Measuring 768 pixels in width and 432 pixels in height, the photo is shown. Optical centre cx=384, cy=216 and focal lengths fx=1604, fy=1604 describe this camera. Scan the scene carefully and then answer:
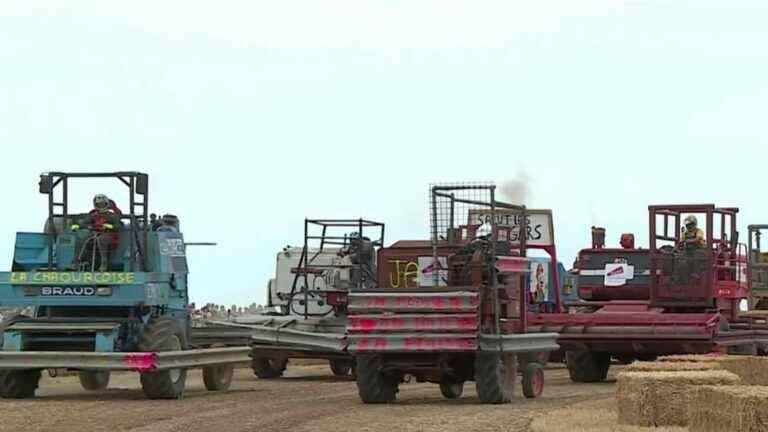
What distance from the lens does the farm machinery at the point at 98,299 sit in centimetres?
2061

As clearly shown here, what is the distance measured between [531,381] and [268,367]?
906cm

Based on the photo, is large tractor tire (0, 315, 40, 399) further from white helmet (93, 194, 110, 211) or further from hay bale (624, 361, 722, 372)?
hay bale (624, 361, 722, 372)

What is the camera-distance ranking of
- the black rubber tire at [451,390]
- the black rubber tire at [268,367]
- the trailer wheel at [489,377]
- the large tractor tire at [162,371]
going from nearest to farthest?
1. the trailer wheel at [489,377]
2. the large tractor tire at [162,371]
3. the black rubber tire at [451,390]
4. the black rubber tire at [268,367]

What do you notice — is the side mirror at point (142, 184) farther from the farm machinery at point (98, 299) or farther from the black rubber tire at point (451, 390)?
the black rubber tire at point (451, 390)

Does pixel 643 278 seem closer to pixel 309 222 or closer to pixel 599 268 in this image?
pixel 599 268

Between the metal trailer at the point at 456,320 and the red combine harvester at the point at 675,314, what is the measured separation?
3859mm

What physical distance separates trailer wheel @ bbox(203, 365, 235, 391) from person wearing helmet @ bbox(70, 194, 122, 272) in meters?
2.68

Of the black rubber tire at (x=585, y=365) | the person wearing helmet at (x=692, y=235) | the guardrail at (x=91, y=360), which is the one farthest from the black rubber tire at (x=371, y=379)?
the person wearing helmet at (x=692, y=235)

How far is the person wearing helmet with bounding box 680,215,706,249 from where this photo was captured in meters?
26.0

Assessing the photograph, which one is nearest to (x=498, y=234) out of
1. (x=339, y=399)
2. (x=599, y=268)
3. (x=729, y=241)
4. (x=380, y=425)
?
(x=339, y=399)

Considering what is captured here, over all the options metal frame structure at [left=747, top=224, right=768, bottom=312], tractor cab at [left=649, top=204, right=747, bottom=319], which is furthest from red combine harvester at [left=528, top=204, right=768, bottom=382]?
metal frame structure at [left=747, top=224, right=768, bottom=312]

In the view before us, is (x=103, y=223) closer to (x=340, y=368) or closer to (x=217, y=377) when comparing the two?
(x=217, y=377)

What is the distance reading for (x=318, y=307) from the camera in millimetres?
28969

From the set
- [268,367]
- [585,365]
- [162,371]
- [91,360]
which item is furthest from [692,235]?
[91,360]
